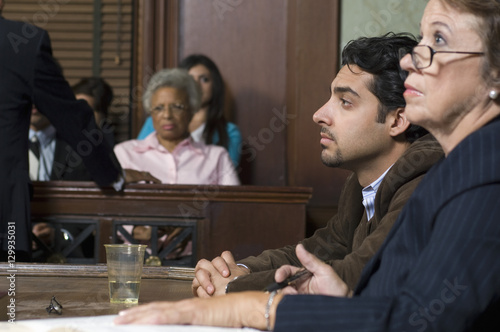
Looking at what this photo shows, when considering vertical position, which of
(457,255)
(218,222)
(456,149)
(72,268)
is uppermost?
(456,149)

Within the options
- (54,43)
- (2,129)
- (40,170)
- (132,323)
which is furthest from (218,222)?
(54,43)

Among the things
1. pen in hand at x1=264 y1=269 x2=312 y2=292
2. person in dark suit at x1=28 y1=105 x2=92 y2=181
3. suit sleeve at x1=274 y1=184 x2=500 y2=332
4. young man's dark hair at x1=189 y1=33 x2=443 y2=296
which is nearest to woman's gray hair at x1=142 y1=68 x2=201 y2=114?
person in dark suit at x1=28 y1=105 x2=92 y2=181

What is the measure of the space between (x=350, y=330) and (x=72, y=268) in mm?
1126

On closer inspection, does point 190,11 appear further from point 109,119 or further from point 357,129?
point 357,129

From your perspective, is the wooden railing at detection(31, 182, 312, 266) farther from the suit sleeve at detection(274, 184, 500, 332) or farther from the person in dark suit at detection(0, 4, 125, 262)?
the suit sleeve at detection(274, 184, 500, 332)

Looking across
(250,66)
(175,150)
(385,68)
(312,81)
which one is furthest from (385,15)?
(385,68)

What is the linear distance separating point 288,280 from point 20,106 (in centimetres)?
208

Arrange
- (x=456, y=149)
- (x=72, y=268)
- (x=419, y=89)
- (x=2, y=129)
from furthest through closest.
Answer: (x=2, y=129)
(x=72, y=268)
(x=419, y=89)
(x=456, y=149)

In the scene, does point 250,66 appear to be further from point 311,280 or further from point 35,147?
point 311,280

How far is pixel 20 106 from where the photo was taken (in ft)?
10.5

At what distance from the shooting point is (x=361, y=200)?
7.00 ft

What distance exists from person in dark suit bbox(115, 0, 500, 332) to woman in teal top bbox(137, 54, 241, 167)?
318 cm

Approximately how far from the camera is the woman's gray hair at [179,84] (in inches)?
171

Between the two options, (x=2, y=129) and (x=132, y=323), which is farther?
(x=2, y=129)
